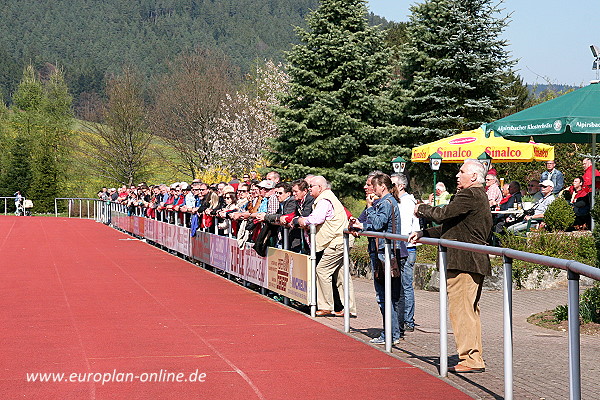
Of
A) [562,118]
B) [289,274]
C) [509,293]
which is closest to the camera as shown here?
[509,293]

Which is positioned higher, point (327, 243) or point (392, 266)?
point (327, 243)

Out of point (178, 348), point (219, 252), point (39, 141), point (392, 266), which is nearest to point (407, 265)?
point (392, 266)

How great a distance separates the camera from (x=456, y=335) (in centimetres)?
805

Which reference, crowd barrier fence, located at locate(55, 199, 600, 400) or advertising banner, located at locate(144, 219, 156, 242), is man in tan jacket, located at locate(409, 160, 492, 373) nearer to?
crowd barrier fence, located at locate(55, 199, 600, 400)

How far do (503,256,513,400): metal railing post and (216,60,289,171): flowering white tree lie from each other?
156 ft

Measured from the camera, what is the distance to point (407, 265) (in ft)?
36.9

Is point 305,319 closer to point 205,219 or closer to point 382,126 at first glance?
point 205,219

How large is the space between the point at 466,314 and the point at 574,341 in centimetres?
277

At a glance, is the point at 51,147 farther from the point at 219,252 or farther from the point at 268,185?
the point at 268,185

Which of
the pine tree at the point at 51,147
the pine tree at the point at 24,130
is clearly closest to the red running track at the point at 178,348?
the pine tree at the point at 51,147

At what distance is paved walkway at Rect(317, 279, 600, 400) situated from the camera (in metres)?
5.30

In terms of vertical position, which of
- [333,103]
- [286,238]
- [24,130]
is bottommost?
[286,238]

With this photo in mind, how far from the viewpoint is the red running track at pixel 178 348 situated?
24.6 feet

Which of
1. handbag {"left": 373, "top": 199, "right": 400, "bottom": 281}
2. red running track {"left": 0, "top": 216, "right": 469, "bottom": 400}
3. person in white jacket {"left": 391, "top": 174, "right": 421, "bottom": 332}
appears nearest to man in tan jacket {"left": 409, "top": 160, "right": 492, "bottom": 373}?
red running track {"left": 0, "top": 216, "right": 469, "bottom": 400}
